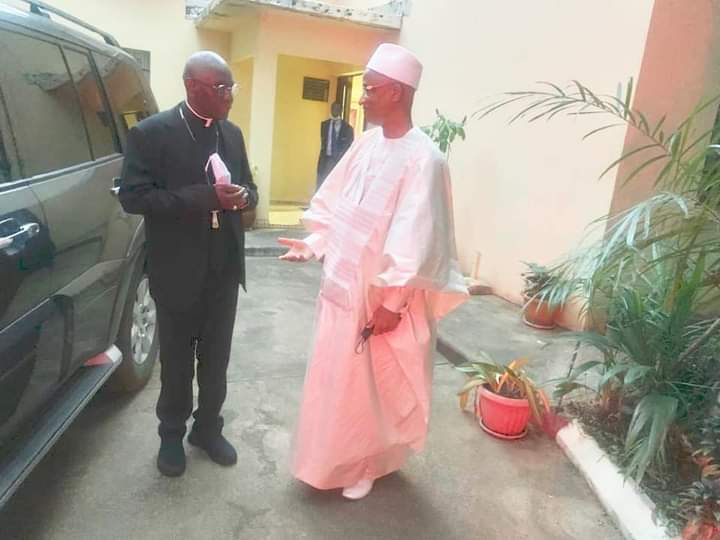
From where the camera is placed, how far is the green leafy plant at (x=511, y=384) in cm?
298

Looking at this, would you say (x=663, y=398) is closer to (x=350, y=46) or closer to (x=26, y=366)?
(x=26, y=366)

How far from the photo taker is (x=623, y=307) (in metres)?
2.65

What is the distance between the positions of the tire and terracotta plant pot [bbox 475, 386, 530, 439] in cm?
174

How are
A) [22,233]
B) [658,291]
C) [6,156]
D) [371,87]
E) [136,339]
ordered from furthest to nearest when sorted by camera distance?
[136,339]
[658,291]
[371,87]
[6,156]
[22,233]

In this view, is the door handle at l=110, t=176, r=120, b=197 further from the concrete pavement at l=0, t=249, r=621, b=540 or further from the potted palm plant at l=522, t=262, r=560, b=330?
the potted palm plant at l=522, t=262, r=560, b=330

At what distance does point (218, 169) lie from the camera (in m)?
2.16

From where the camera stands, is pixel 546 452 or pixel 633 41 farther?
pixel 633 41

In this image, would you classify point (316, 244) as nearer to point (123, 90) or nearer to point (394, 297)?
point (394, 297)

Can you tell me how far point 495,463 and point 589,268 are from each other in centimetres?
105

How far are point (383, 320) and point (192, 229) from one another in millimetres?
813

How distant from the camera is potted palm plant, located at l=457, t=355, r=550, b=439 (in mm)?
2947

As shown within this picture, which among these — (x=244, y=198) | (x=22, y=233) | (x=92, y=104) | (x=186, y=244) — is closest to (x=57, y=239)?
(x=22, y=233)

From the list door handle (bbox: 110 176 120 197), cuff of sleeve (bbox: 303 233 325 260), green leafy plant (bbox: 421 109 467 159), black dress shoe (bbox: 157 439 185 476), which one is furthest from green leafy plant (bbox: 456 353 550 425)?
green leafy plant (bbox: 421 109 467 159)

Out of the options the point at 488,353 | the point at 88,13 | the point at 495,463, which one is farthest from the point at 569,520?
the point at 88,13
